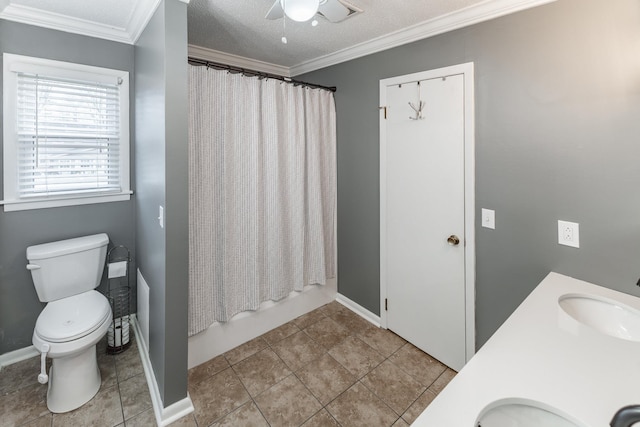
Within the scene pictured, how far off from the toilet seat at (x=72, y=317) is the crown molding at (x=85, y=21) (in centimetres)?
186

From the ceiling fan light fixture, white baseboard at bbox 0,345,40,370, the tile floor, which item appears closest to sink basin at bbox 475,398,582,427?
the tile floor

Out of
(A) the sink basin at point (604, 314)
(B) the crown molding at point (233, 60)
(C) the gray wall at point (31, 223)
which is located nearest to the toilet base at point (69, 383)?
(C) the gray wall at point (31, 223)

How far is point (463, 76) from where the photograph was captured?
1838 mm

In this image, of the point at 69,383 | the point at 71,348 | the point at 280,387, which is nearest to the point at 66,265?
the point at 71,348

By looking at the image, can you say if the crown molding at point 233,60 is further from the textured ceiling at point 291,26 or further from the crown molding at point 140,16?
the crown molding at point 140,16

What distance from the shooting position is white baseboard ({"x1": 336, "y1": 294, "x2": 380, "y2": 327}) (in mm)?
2588

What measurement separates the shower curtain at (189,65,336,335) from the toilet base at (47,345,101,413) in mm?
618

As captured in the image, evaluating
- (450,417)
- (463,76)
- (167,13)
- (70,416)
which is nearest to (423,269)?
(463,76)

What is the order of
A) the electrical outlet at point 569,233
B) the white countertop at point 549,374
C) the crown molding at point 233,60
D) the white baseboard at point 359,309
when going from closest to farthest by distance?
the white countertop at point 549,374 < the electrical outlet at point 569,233 < the crown molding at point 233,60 < the white baseboard at point 359,309

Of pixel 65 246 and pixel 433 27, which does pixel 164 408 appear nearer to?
pixel 65 246

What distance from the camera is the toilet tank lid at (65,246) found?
74.1 inches

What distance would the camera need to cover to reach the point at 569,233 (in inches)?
60.0

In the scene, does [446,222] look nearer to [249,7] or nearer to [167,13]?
[249,7]

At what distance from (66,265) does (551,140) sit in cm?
311
